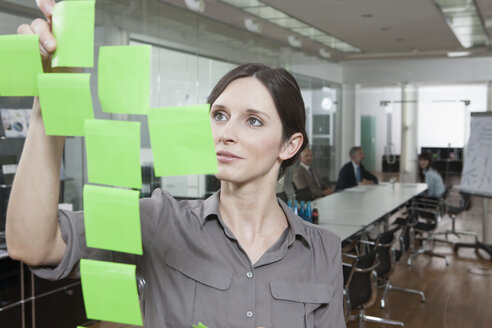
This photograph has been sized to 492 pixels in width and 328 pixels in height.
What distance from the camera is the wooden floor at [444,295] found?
5.11m

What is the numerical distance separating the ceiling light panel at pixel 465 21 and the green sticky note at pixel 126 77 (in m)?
7.37

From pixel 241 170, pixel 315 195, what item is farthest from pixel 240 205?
pixel 315 195

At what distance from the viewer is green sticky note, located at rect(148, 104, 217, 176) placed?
2.13 feet

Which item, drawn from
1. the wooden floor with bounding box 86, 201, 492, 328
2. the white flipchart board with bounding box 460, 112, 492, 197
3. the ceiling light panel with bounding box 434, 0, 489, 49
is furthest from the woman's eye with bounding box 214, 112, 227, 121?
the ceiling light panel with bounding box 434, 0, 489, 49

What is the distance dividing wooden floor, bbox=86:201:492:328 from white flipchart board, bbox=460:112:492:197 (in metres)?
1.10

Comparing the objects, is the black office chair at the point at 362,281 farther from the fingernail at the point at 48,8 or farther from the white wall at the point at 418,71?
the white wall at the point at 418,71

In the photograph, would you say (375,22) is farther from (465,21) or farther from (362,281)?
(362,281)

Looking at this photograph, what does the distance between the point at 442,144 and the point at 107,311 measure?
11377 millimetres

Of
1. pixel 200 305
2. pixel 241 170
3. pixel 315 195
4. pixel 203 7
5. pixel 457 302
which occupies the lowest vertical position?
pixel 457 302

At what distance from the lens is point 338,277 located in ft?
4.00

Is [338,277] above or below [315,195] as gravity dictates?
above

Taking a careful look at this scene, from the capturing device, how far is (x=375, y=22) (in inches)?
329

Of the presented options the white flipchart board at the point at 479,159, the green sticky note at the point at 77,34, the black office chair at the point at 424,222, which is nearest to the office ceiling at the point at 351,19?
the white flipchart board at the point at 479,159

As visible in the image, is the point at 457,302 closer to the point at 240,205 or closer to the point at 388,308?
the point at 388,308
